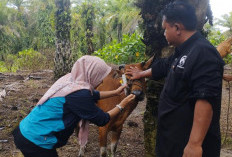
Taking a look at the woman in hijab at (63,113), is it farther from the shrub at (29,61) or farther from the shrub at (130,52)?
the shrub at (29,61)

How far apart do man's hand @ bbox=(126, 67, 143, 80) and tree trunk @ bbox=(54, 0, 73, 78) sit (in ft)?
22.7

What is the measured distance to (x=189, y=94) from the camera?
2.07 metres

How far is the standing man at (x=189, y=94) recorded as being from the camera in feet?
6.23

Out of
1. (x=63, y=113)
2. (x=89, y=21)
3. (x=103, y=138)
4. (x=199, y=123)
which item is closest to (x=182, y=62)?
(x=199, y=123)

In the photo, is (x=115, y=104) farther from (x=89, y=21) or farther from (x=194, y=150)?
(x=89, y=21)

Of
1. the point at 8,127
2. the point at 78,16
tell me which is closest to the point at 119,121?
the point at 8,127

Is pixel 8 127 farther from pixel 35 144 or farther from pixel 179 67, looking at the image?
pixel 179 67

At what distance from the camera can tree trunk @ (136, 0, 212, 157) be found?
336 cm

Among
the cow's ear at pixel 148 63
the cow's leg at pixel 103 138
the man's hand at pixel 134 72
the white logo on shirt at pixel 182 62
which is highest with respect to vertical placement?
the white logo on shirt at pixel 182 62

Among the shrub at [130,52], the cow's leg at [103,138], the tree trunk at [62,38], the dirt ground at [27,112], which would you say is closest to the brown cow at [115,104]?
the cow's leg at [103,138]

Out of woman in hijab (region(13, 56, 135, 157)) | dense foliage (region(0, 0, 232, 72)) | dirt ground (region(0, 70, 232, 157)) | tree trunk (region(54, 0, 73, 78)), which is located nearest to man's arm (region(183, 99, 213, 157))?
woman in hijab (region(13, 56, 135, 157))

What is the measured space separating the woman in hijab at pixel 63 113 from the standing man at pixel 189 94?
74 centimetres

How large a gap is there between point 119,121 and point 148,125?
2.19 feet

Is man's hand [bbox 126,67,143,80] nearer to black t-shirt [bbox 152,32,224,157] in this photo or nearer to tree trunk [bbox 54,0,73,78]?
black t-shirt [bbox 152,32,224,157]
